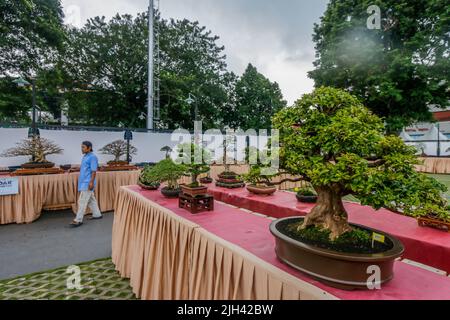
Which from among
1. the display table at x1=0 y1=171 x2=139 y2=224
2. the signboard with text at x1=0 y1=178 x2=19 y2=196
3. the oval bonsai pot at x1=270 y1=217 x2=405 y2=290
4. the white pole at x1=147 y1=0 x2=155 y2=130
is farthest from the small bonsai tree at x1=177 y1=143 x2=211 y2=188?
the white pole at x1=147 y1=0 x2=155 y2=130

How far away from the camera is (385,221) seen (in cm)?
188

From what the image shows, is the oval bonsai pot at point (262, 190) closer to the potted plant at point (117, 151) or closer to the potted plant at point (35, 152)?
the potted plant at point (117, 151)

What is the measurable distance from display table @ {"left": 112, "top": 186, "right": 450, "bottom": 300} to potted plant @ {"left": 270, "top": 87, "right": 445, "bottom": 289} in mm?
74

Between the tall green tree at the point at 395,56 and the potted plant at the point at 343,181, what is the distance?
24.7ft

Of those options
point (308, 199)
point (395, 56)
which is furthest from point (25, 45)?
point (395, 56)

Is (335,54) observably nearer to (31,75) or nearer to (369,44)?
(369,44)

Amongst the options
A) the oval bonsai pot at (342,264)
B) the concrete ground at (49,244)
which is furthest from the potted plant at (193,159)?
the concrete ground at (49,244)

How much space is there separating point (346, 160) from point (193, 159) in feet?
4.81

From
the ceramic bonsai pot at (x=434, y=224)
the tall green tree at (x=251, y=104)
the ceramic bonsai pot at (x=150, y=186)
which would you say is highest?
the tall green tree at (x=251, y=104)

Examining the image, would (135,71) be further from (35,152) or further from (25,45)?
(35,152)

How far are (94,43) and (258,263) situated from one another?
12.8m

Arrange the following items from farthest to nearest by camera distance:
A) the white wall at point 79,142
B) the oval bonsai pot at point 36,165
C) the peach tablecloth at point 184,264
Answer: the white wall at point 79,142
the oval bonsai pot at point 36,165
the peach tablecloth at point 184,264

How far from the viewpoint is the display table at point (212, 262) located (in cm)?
91

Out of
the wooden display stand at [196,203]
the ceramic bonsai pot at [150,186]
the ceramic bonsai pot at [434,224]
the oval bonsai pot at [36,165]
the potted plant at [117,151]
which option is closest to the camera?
the ceramic bonsai pot at [434,224]
